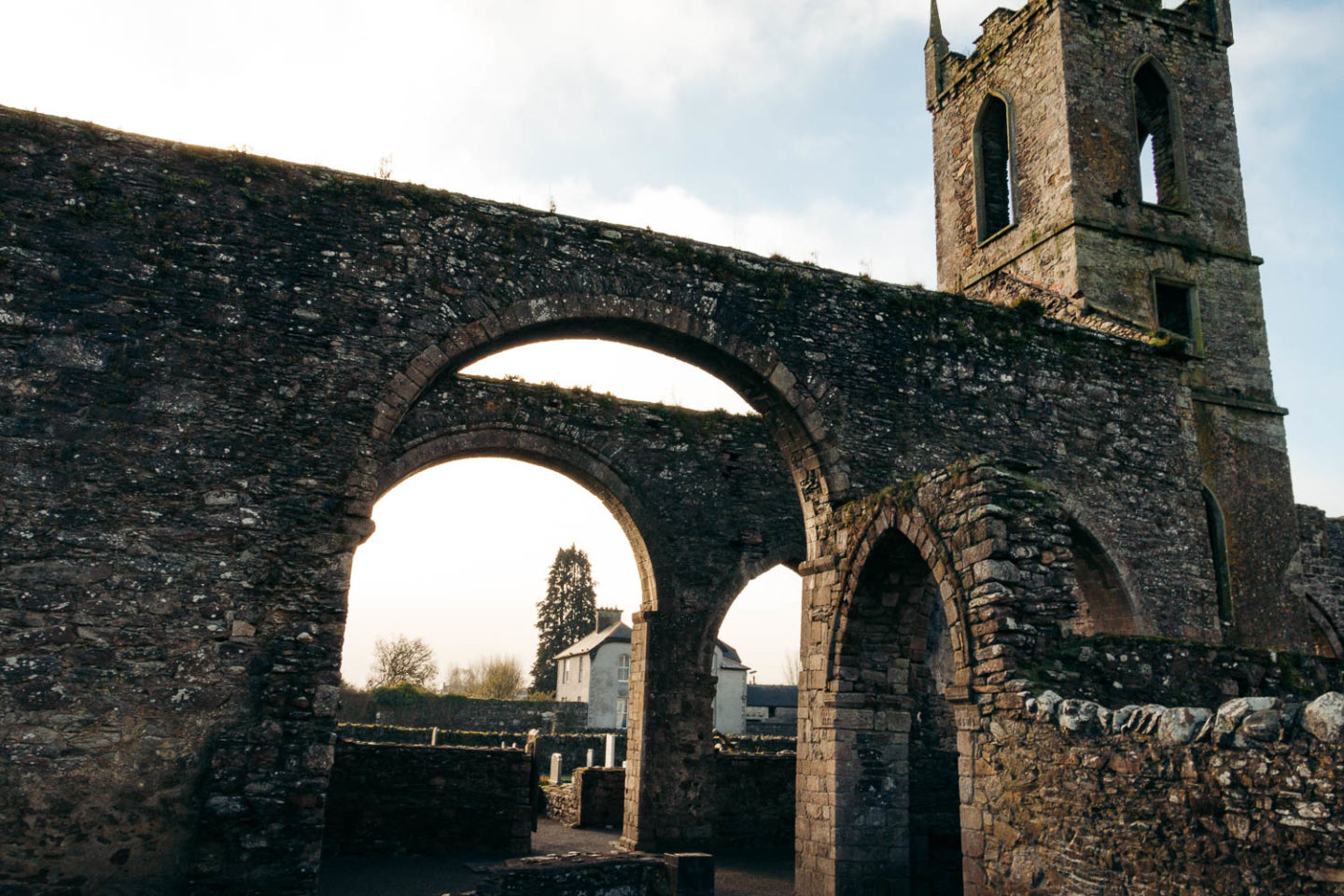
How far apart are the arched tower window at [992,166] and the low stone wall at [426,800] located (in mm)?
11216

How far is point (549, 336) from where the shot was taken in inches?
352

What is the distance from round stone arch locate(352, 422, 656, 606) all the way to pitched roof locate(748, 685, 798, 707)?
103 ft

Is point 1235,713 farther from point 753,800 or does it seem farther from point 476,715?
Result: point 476,715

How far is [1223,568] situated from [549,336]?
32.3 ft

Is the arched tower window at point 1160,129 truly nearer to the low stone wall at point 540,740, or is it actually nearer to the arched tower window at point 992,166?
the arched tower window at point 992,166

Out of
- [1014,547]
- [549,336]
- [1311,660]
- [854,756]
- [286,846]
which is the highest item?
[549,336]

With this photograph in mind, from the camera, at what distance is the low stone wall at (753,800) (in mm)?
13102

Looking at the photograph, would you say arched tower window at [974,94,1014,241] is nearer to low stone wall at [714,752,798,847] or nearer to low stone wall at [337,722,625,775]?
low stone wall at [714,752,798,847]

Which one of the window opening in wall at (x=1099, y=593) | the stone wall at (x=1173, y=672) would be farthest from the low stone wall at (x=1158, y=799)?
the window opening in wall at (x=1099, y=593)

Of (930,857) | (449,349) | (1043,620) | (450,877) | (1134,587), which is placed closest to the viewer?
(1043,620)

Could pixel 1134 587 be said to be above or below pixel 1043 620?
above

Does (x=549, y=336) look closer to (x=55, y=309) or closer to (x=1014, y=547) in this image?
(x=55, y=309)

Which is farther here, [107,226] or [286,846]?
[107,226]

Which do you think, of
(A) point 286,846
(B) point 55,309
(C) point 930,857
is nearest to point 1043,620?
(C) point 930,857
